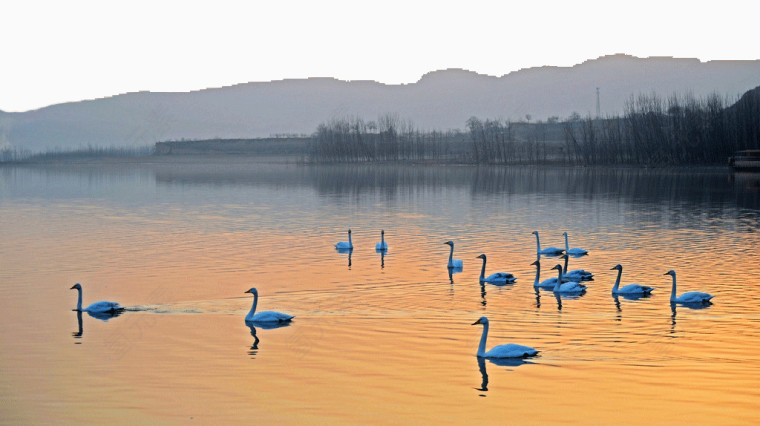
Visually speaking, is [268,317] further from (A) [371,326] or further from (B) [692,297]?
(B) [692,297]

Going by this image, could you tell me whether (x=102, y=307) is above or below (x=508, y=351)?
above

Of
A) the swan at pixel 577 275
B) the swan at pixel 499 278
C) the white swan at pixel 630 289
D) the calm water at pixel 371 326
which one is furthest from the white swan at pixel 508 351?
the swan at pixel 577 275

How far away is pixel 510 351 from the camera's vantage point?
59.2ft

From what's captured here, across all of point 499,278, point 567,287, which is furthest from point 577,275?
point 499,278

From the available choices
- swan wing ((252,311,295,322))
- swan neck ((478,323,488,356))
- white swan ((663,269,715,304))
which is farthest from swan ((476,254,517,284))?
swan neck ((478,323,488,356))

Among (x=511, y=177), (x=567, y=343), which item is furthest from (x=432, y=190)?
(x=567, y=343)

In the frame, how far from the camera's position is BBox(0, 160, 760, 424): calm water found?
51.4 ft

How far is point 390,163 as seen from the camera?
474ft

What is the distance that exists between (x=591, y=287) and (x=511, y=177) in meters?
67.8

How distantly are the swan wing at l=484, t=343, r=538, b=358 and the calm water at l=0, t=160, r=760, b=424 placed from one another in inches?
9.1

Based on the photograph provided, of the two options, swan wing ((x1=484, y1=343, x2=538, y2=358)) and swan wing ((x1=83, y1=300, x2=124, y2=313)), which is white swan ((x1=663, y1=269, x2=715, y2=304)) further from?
swan wing ((x1=83, y1=300, x2=124, y2=313))

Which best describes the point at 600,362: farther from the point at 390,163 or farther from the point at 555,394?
the point at 390,163

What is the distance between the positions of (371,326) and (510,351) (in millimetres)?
4444

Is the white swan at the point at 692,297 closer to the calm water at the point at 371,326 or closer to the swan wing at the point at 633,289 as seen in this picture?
the calm water at the point at 371,326
